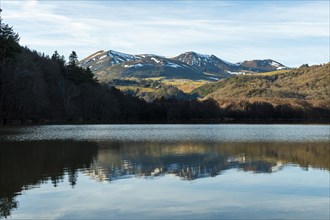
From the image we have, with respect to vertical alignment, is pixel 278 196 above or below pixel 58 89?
below

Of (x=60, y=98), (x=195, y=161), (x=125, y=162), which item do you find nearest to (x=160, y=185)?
(x=125, y=162)

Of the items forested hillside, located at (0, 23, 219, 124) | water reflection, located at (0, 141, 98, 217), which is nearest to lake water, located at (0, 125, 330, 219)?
water reflection, located at (0, 141, 98, 217)

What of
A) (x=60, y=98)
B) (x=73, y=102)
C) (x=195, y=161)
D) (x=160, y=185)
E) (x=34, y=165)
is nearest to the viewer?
(x=160, y=185)

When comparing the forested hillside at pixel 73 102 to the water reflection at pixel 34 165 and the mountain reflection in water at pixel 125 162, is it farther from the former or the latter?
the mountain reflection in water at pixel 125 162

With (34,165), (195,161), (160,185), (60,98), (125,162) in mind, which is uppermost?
(60,98)

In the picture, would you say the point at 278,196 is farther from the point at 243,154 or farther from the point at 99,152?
the point at 99,152

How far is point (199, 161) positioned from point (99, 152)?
9495 millimetres

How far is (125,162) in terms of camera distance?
30750 millimetres

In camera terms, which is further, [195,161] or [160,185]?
[195,161]

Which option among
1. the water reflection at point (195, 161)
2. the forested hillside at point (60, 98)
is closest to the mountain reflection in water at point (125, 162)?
the water reflection at point (195, 161)

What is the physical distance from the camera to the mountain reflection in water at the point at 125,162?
76.6ft

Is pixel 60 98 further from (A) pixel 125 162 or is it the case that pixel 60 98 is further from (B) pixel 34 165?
(B) pixel 34 165

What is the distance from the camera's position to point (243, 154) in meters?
37.6

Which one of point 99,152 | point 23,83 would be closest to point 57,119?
point 23,83
